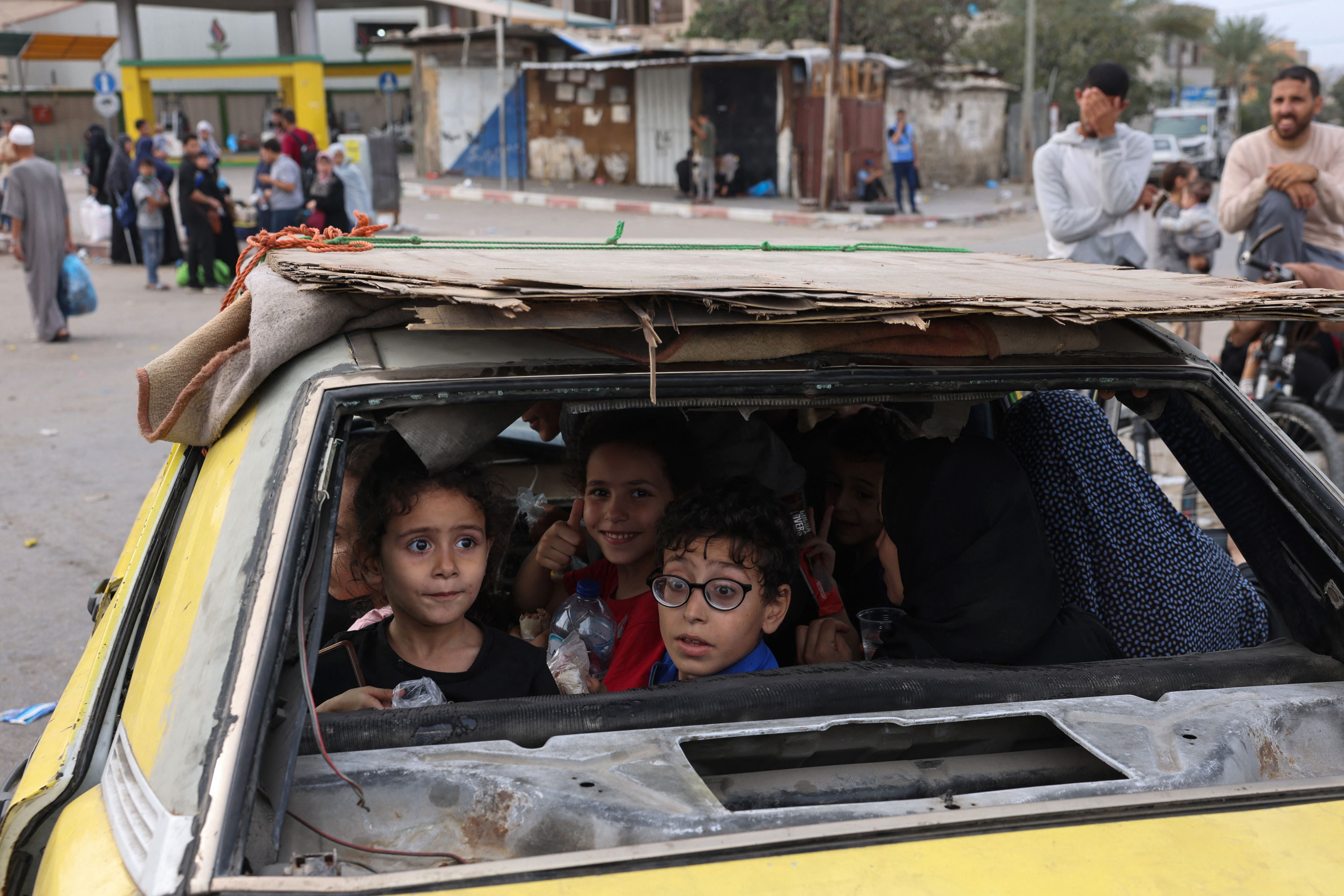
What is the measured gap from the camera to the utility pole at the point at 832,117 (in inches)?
730

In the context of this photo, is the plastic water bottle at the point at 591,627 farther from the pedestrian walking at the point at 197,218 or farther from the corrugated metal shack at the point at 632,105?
the corrugated metal shack at the point at 632,105

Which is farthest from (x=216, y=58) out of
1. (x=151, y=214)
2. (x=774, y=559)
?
(x=774, y=559)

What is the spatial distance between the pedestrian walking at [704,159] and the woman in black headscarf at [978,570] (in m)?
21.4

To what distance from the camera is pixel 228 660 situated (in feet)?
4.61

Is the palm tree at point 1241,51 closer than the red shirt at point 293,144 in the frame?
No

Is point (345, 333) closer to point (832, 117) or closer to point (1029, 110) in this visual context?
point (832, 117)

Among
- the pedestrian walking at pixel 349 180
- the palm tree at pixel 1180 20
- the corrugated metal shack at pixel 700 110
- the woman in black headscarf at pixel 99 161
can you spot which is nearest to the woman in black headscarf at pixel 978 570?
the pedestrian walking at pixel 349 180

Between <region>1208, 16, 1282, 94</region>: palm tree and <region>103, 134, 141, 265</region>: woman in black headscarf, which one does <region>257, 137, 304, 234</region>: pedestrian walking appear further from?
<region>1208, 16, 1282, 94</region>: palm tree

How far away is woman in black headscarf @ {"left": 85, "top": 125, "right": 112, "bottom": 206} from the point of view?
16266 millimetres

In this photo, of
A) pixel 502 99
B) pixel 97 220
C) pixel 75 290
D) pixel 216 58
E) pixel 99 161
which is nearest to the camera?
pixel 75 290

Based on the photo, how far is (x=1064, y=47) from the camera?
3319 cm

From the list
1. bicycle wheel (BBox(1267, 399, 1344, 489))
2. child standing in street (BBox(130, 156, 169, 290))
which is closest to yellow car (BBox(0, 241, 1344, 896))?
bicycle wheel (BBox(1267, 399, 1344, 489))

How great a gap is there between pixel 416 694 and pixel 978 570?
42.9 inches

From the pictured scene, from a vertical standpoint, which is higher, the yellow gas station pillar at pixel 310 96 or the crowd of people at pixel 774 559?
the yellow gas station pillar at pixel 310 96
